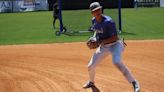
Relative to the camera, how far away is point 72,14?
29516 millimetres

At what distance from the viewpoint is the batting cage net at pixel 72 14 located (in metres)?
25.7

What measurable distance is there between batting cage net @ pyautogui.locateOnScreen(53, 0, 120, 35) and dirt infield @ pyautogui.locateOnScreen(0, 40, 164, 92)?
22.3ft

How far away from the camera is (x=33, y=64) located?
46.5 ft

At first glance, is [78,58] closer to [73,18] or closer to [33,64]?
[33,64]

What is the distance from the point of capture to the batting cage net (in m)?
25.7

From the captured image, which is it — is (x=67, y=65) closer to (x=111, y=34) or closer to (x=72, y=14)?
(x=111, y=34)

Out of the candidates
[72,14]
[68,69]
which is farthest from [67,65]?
[72,14]

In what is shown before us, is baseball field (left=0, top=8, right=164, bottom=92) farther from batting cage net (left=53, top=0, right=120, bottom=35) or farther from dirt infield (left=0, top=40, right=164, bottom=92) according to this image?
batting cage net (left=53, top=0, right=120, bottom=35)

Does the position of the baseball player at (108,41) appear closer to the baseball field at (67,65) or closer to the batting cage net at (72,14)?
the baseball field at (67,65)

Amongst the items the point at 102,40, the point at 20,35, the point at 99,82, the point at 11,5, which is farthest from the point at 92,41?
the point at 11,5

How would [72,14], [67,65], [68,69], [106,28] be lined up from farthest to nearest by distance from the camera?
1. [72,14]
2. [67,65]
3. [68,69]
4. [106,28]

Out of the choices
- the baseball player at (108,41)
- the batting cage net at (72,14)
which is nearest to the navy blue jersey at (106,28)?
the baseball player at (108,41)

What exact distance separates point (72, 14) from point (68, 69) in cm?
1679

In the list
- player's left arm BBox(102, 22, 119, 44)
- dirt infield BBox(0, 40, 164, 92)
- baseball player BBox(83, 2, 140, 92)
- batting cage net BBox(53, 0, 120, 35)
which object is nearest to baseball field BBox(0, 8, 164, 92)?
dirt infield BBox(0, 40, 164, 92)
